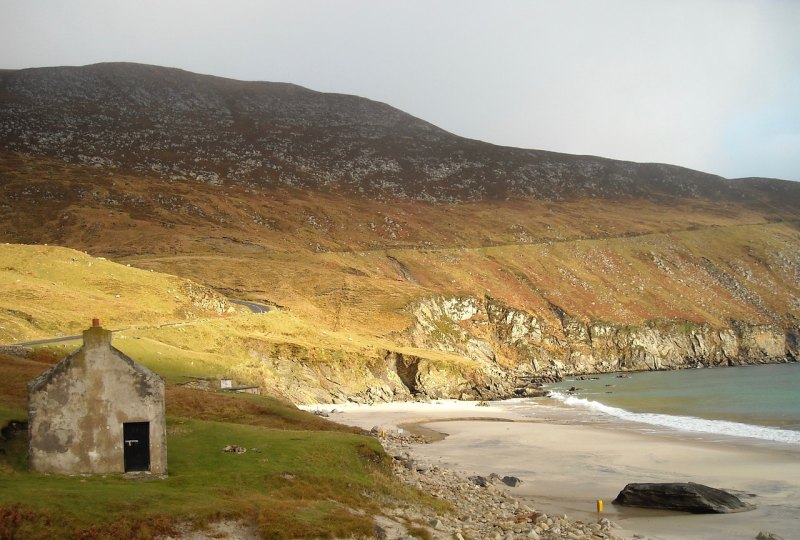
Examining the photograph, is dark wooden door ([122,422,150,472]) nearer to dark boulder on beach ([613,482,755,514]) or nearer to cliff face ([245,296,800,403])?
dark boulder on beach ([613,482,755,514])

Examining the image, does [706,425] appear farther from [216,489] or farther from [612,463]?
[216,489]

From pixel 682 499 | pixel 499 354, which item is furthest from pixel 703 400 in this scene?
pixel 499 354

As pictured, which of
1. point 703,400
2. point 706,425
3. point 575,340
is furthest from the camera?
Result: point 575,340

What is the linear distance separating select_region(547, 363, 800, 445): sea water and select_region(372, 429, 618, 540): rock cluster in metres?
23.9

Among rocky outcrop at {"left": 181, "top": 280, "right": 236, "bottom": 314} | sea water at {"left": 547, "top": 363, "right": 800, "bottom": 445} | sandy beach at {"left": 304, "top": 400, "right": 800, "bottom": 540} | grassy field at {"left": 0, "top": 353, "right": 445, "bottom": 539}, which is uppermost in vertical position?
rocky outcrop at {"left": 181, "top": 280, "right": 236, "bottom": 314}

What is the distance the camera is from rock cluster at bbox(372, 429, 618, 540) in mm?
19906

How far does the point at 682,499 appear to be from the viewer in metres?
25.8

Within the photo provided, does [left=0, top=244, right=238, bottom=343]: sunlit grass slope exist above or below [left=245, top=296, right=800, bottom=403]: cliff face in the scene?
above

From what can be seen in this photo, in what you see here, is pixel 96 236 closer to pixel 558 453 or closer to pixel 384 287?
pixel 384 287

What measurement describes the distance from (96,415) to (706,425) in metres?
43.1

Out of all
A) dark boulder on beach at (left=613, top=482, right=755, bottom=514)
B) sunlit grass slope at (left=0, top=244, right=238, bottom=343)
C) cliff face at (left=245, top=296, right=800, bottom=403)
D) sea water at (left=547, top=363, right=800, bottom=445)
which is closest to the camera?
dark boulder on beach at (left=613, top=482, right=755, bottom=514)

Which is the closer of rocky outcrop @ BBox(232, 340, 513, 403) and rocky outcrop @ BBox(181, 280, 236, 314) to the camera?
rocky outcrop @ BBox(232, 340, 513, 403)

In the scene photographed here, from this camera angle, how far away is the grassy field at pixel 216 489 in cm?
1545

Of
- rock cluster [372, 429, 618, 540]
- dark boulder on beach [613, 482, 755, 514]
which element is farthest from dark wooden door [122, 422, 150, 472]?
dark boulder on beach [613, 482, 755, 514]
